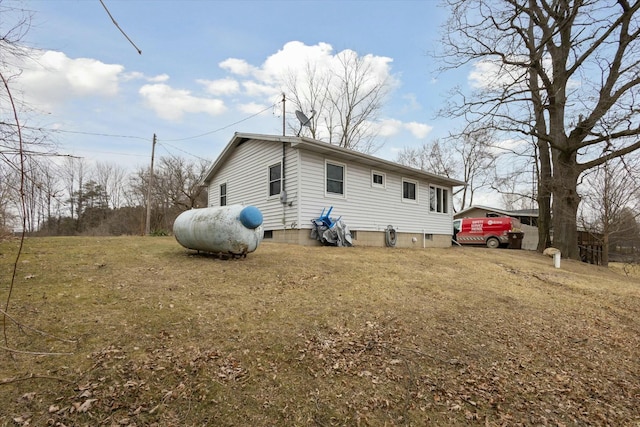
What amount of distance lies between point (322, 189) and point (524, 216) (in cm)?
2479

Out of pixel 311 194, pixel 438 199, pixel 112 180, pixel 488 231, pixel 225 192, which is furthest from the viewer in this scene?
pixel 112 180

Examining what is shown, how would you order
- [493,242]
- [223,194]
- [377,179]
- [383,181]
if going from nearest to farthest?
[377,179]
[383,181]
[223,194]
[493,242]

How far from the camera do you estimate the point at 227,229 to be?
20.8ft

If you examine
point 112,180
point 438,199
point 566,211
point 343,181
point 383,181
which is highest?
point 112,180

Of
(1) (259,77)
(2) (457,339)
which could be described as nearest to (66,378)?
(2) (457,339)

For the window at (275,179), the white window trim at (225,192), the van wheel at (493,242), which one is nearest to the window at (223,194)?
the white window trim at (225,192)

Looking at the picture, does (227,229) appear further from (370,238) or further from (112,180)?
(112,180)

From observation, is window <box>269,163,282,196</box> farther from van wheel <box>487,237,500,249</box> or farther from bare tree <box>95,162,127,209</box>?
bare tree <box>95,162,127,209</box>

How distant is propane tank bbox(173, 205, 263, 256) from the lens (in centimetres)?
639

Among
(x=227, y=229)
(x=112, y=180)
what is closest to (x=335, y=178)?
(x=227, y=229)

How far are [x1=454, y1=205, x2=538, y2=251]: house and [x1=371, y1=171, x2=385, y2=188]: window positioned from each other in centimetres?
1522

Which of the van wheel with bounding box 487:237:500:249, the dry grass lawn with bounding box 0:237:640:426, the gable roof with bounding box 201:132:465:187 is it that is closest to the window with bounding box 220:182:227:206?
the gable roof with bounding box 201:132:465:187

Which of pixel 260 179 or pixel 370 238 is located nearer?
pixel 260 179

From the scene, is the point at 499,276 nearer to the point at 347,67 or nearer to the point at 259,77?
the point at 259,77
